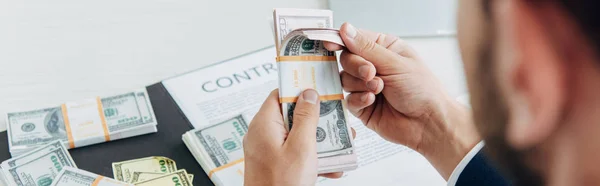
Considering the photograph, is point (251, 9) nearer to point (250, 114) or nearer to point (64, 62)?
point (64, 62)

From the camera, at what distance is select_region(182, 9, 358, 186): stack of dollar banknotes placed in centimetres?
95

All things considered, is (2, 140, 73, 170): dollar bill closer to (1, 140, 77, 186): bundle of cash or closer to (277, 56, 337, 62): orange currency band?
(1, 140, 77, 186): bundle of cash

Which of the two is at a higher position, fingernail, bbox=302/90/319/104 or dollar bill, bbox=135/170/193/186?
fingernail, bbox=302/90/319/104

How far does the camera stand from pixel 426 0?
1640mm

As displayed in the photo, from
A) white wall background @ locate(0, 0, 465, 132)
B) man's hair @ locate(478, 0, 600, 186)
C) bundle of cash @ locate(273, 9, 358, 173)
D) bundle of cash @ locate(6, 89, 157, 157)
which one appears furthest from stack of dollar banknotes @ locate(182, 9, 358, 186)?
white wall background @ locate(0, 0, 465, 132)

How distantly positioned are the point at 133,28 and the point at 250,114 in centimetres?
93

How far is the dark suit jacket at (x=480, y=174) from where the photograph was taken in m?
0.89

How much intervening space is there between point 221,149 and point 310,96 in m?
0.22

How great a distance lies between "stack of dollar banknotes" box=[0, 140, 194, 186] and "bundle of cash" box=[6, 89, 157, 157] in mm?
36

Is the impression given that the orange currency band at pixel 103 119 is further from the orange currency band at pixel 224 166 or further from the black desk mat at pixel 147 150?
the orange currency band at pixel 224 166

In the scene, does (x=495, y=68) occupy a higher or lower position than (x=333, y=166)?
higher

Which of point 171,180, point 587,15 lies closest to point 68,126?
point 171,180

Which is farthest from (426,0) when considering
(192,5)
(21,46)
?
(21,46)

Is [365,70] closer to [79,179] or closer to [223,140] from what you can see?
[223,140]
